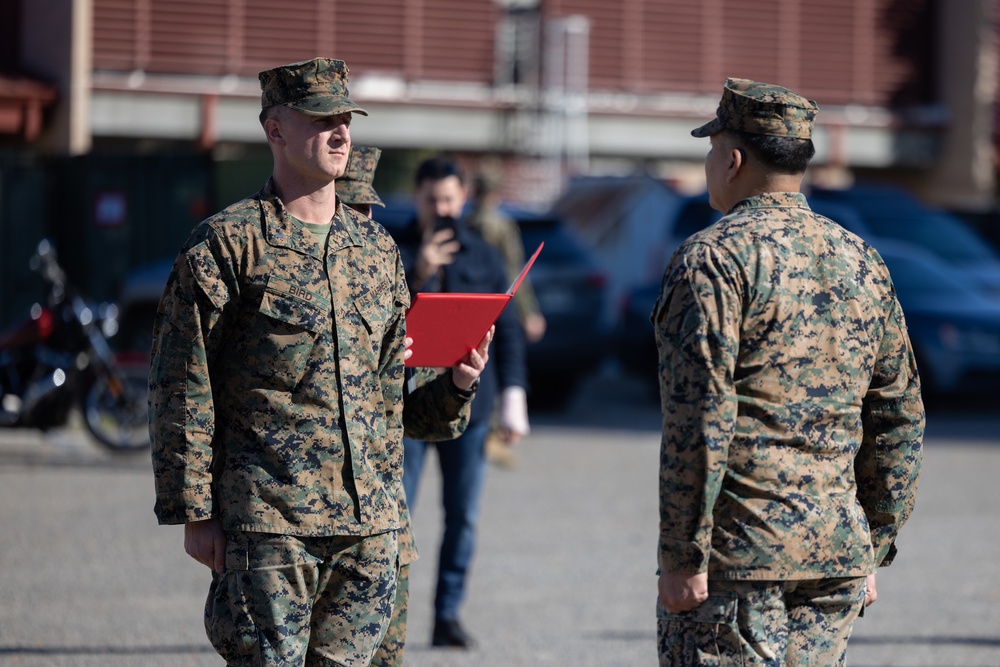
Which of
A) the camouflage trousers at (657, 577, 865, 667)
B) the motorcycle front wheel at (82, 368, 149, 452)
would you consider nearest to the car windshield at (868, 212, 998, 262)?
the motorcycle front wheel at (82, 368, 149, 452)

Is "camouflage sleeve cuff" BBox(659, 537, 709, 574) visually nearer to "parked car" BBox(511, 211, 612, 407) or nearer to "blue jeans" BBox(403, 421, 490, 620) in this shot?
"blue jeans" BBox(403, 421, 490, 620)

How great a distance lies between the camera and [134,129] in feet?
73.3

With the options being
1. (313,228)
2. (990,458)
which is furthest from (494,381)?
(990,458)

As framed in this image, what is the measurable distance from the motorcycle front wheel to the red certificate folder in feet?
25.0

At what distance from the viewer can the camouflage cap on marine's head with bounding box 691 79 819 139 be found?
3.57m

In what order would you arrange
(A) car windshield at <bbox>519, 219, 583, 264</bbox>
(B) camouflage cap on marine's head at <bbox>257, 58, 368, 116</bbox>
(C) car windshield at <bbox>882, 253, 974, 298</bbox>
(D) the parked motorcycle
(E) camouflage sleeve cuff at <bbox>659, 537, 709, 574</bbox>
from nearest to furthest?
1. (E) camouflage sleeve cuff at <bbox>659, 537, 709, 574</bbox>
2. (B) camouflage cap on marine's head at <bbox>257, 58, 368, 116</bbox>
3. (D) the parked motorcycle
4. (A) car windshield at <bbox>519, 219, 583, 264</bbox>
5. (C) car windshield at <bbox>882, 253, 974, 298</bbox>

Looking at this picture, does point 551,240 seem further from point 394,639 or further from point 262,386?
point 262,386

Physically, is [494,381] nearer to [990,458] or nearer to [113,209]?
[990,458]

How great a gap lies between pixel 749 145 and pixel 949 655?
349 cm

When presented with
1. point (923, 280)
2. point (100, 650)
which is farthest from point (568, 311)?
point (100, 650)

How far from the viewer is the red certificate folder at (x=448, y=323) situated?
402cm

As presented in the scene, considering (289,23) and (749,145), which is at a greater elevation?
(289,23)

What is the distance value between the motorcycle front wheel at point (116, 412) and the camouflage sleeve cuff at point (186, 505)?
26.2 ft

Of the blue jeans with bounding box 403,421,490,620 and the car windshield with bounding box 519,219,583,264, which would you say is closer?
the blue jeans with bounding box 403,421,490,620
